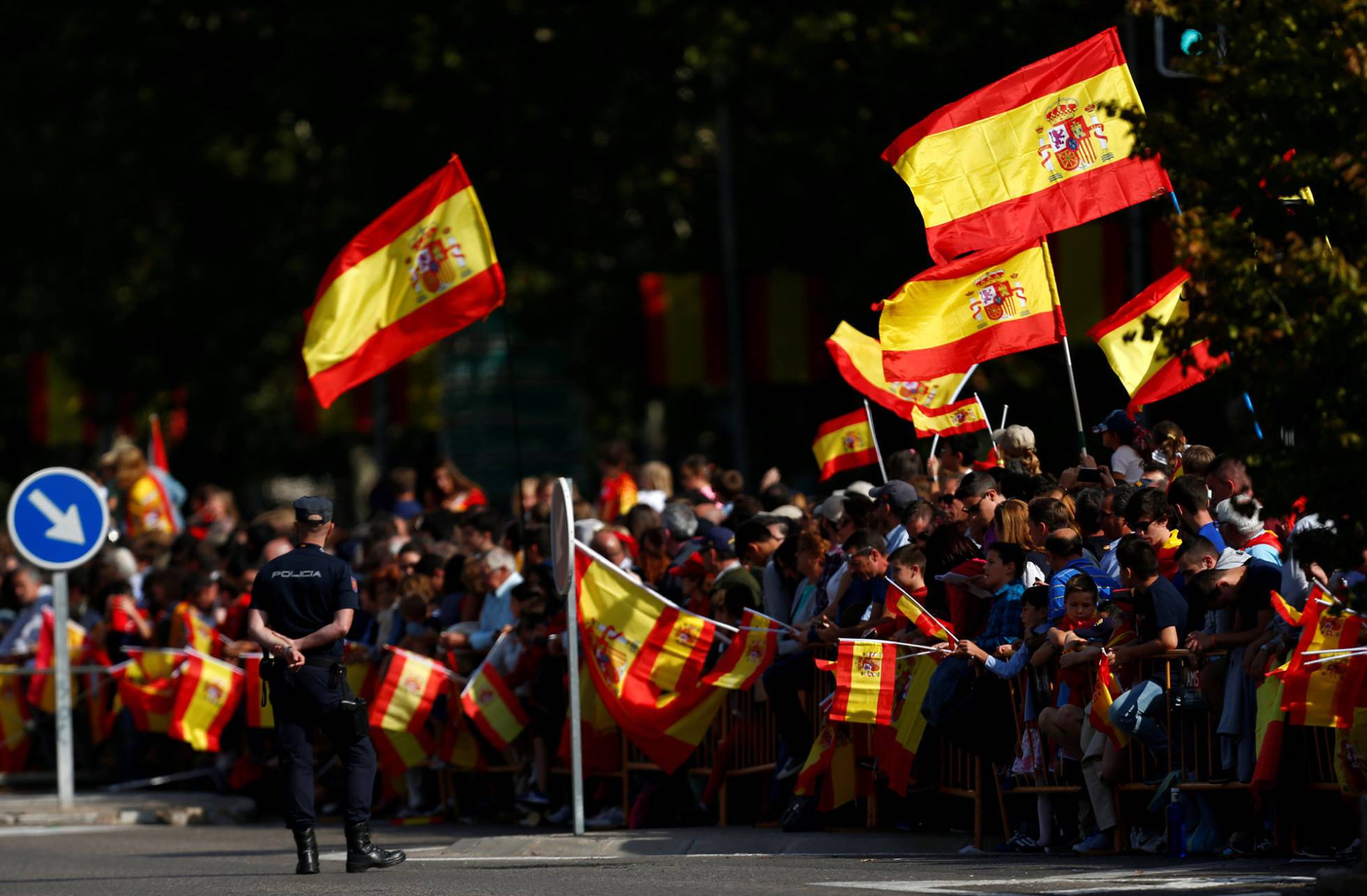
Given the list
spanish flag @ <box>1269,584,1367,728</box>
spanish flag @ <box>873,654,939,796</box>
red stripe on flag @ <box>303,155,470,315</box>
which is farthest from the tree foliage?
red stripe on flag @ <box>303,155,470,315</box>

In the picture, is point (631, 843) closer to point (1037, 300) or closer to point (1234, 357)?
point (1037, 300)

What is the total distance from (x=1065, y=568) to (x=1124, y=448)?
4.81 ft

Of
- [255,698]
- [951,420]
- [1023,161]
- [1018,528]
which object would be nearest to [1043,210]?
[1023,161]

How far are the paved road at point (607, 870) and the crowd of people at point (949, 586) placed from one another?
0.58 metres

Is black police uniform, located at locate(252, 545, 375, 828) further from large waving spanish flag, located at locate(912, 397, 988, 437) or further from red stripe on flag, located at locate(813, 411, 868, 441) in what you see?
red stripe on flag, located at locate(813, 411, 868, 441)

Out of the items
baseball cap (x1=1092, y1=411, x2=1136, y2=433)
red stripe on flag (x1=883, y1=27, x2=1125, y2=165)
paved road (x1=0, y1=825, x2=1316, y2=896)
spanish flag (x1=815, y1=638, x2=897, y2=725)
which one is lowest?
paved road (x1=0, y1=825, x2=1316, y2=896)

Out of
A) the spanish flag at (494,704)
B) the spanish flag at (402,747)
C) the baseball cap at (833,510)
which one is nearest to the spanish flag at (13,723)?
the spanish flag at (402,747)

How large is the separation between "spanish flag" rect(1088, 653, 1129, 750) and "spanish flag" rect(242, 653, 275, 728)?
8.05m

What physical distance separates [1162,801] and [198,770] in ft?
34.7

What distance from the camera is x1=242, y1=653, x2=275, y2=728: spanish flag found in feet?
58.7

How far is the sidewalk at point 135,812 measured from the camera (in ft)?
57.7

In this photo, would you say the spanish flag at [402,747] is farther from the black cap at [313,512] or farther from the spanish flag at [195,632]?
the black cap at [313,512]

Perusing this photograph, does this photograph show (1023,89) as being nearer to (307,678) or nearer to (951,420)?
(951,420)

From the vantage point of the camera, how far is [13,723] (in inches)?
845
